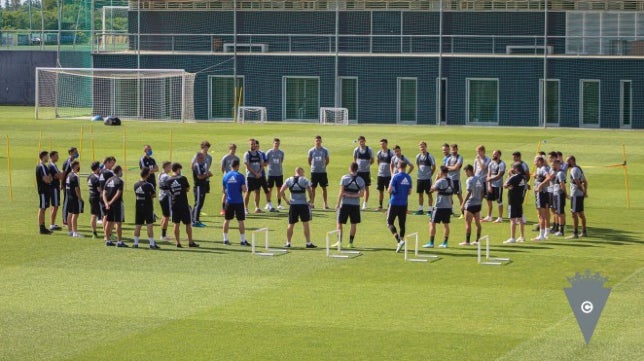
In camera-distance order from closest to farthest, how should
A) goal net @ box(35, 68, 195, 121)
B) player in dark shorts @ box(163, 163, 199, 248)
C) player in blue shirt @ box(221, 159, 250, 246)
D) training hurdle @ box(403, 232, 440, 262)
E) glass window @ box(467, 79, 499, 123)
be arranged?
training hurdle @ box(403, 232, 440, 262) → player in dark shorts @ box(163, 163, 199, 248) → player in blue shirt @ box(221, 159, 250, 246) → glass window @ box(467, 79, 499, 123) → goal net @ box(35, 68, 195, 121)

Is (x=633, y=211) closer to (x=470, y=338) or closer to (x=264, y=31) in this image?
(x=470, y=338)

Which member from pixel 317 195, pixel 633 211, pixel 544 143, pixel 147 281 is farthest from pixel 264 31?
pixel 147 281

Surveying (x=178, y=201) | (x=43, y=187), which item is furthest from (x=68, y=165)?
(x=178, y=201)

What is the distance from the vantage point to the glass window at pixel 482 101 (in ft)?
207

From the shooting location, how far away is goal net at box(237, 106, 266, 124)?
65.1 meters

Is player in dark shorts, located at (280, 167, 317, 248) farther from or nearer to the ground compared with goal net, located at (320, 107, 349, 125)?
nearer to the ground

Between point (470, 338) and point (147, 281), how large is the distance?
6.76 metres

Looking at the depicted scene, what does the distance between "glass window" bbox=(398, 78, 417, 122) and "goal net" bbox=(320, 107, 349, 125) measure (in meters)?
2.87

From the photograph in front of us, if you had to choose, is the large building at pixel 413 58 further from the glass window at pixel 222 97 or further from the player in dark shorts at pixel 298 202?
the player in dark shorts at pixel 298 202

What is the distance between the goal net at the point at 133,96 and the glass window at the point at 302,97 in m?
5.08

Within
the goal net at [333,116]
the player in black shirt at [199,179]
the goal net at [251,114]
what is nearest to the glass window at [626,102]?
the goal net at [333,116]

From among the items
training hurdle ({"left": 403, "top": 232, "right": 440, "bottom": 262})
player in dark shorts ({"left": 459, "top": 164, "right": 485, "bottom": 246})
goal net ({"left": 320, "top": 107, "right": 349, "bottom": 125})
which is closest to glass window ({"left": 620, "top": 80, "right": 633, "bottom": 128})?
goal net ({"left": 320, "top": 107, "right": 349, "bottom": 125})

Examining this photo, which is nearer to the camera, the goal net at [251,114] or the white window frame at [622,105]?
the white window frame at [622,105]

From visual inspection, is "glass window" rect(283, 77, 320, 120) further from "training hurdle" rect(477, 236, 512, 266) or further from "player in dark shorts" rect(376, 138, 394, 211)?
"training hurdle" rect(477, 236, 512, 266)
